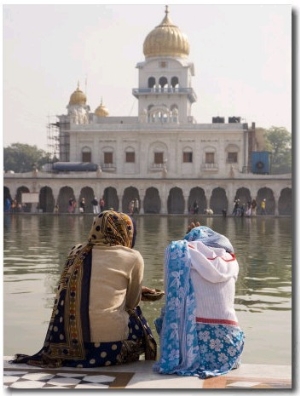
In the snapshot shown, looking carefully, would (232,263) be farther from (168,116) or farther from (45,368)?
(168,116)

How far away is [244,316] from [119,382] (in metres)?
3.05

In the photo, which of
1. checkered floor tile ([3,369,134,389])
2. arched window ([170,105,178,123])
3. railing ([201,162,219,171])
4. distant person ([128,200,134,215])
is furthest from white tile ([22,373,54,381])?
arched window ([170,105,178,123])

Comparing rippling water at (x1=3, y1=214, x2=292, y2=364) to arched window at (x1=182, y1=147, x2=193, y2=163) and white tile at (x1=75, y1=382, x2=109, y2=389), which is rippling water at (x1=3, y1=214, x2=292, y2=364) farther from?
arched window at (x1=182, y1=147, x2=193, y2=163)

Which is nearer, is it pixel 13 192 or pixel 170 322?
pixel 170 322

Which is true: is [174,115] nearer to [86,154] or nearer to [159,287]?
[86,154]

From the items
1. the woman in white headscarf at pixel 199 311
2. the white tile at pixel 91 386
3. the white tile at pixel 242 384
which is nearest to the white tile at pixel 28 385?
the white tile at pixel 91 386

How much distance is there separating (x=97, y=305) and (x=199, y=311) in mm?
642

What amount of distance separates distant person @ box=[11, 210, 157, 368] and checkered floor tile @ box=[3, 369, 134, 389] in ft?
0.51

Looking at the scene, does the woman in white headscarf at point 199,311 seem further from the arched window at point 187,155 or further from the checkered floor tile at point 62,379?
the arched window at point 187,155

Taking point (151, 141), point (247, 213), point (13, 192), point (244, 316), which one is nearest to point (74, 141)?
point (151, 141)

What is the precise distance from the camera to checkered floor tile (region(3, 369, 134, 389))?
14.3 feet

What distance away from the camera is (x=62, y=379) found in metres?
4.48

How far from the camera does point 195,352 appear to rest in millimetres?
4699

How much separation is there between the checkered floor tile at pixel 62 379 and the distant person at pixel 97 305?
154 mm
